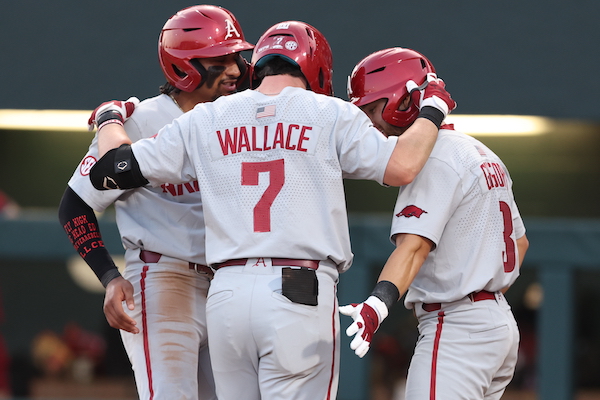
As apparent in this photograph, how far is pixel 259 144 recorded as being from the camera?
8.20 feet

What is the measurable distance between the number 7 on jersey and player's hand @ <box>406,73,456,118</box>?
1.99 ft

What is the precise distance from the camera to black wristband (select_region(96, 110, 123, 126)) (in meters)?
2.92

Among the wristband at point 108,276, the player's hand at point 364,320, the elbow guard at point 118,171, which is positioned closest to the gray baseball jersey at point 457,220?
the player's hand at point 364,320

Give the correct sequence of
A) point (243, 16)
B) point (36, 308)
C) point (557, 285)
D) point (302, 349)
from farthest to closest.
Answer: point (36, 308)
point (243, 16)
point (557, 285)
point (302, 349)

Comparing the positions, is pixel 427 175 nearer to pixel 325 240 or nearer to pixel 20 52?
pixel 325 240

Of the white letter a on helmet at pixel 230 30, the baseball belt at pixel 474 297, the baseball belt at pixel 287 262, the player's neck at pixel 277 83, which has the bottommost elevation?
the baseball belt at pixel 474 297

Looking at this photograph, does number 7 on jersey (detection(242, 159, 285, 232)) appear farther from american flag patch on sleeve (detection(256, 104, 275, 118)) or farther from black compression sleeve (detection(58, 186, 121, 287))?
black compression sleeve (detection(58, 186, 121, 287))

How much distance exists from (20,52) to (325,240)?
16.8 feet

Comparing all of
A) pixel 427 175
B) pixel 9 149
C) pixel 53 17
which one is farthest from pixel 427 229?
pixel 9 149

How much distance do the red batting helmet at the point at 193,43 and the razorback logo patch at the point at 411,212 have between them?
99 centimetres

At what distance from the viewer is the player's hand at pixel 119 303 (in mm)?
2811

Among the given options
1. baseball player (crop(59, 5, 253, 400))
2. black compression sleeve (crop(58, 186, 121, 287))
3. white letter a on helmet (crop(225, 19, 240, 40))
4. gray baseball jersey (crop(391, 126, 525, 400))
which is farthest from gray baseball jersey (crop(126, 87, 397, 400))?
white letter a on helmet (crop(225, 19, 240, 40))

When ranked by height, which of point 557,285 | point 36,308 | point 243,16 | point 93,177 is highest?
point 243,16

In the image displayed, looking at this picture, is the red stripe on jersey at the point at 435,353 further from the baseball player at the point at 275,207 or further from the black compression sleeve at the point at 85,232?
the black compression sleeve at the point at 85,232
